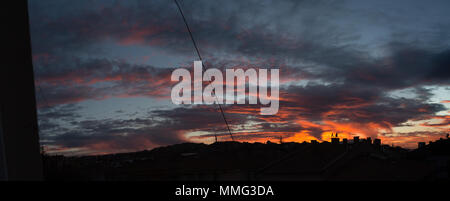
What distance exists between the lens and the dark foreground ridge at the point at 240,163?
1.22 m

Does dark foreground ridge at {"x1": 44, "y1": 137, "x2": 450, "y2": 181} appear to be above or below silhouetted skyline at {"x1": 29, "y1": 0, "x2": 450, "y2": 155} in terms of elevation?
below

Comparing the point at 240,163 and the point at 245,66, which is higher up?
the point at 245,66

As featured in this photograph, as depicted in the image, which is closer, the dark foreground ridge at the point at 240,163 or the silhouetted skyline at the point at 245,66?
the dark foreground ridge at the point at 240,163

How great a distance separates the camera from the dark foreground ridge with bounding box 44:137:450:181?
122 cm

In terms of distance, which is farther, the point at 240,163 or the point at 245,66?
the point at 245,66

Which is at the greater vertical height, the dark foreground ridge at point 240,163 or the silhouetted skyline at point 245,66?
the silhouetted skyline at point 245,66

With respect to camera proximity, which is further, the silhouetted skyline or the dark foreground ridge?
the silhouetted skyline

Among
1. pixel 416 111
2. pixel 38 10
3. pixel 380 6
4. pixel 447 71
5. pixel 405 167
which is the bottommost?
pixel 405 167

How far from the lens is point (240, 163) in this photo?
1.71 metres
